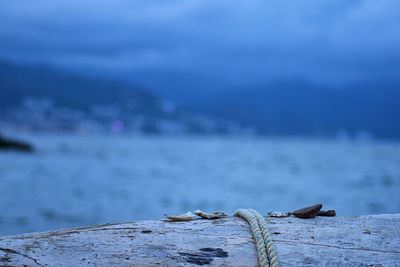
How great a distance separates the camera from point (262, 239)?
2.64 m

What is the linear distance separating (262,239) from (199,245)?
32 centimetres

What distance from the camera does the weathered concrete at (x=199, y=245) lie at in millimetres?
2607

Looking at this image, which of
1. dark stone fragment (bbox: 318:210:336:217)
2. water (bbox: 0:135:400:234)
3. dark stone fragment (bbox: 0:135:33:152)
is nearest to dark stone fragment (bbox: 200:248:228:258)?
dark stone fragment (bbox: 318:210:336:217)

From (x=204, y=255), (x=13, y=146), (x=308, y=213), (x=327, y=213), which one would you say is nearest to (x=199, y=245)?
(x=204, y=255)

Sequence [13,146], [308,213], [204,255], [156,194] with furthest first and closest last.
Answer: [13,146] → [156,194] → [308,213] → [204,255]

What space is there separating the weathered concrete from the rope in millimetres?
49

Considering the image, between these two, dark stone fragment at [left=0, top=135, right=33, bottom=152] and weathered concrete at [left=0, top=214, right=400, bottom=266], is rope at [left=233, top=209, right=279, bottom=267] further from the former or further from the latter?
dark stone fragment at [left=0, top=135, right=33, bottom=152]

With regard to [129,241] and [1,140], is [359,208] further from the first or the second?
[1,140]

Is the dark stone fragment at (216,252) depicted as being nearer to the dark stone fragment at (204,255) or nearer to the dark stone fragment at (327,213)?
the dark stone fragment at (204,255)

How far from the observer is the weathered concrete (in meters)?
2.61

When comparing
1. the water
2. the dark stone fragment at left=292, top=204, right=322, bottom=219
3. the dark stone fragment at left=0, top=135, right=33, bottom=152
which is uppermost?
the dark stone fragment at left=0, top=135, right=33, bottom=152

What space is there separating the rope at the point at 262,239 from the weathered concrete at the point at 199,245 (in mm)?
49

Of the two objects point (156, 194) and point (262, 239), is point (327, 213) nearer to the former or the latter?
point (262, 239)

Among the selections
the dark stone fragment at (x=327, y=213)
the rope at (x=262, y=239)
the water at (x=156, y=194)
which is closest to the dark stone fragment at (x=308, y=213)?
the dark stone fragment at (x=327, y=213)
